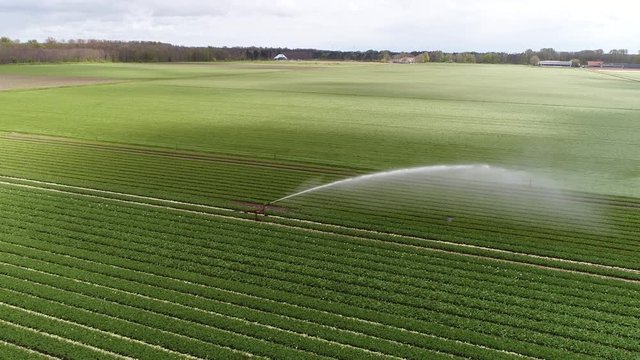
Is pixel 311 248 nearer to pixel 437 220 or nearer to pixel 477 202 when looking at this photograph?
pixel 437 220

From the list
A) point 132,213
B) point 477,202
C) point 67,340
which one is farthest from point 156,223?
point 477,202

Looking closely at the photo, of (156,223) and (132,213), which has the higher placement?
(132,213)

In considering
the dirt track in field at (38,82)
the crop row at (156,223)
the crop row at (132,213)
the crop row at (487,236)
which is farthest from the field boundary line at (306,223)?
the dirt track in field at (38,82)

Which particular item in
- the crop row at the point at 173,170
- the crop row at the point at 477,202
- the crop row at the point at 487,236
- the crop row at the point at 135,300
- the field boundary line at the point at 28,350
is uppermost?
the crop row at the point at 173,170

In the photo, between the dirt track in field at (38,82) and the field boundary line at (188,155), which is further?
the dirt track in field at (38,82)

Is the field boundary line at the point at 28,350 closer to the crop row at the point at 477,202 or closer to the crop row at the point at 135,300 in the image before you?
the crop row at the point at 135,300

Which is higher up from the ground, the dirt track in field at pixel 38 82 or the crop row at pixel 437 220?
the dirt track in field at pixel 38 82

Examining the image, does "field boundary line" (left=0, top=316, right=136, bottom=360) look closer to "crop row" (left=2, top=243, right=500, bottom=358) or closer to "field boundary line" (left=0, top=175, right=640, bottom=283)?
"crop row" (left=2, top=243, right=500, bottom=358)

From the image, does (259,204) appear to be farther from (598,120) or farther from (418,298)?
(598,120)

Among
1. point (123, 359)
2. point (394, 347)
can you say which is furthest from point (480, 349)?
point (123, 359)
